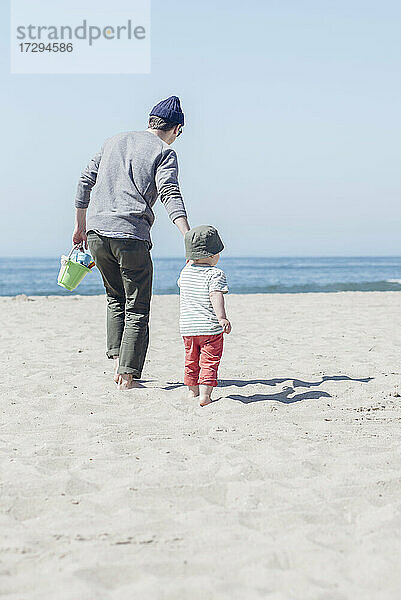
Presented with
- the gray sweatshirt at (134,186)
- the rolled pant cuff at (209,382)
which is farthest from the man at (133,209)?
the rolled pant cuff at (209,382)

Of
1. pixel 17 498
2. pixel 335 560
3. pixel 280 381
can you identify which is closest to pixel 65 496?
pixel 17 498

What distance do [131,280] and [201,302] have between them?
25.8 inches

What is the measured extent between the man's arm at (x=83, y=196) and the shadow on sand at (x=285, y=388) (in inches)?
57.0

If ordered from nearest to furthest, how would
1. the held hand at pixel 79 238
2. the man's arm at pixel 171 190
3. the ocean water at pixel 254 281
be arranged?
the man's arm at pixel 171 190 < the held hand at pixel 79 238 < the ocean water at pixel 254 281

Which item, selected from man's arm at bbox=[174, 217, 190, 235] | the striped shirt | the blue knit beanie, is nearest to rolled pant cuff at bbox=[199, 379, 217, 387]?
the striped shirt

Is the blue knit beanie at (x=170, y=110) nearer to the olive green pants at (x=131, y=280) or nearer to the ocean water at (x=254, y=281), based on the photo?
the olive green pants at (x=131, y=280)

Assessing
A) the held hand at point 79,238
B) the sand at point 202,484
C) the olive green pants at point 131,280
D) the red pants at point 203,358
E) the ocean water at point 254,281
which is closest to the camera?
the sand at point 202,484

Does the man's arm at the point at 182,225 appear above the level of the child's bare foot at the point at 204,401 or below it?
above

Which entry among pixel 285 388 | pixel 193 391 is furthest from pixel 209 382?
pixel 285 388

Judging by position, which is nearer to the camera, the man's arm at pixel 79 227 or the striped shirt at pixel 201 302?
the striped shirt at pixel 201 302

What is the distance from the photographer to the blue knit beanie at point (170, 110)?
16.0ft

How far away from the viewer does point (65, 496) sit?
2.84 meters

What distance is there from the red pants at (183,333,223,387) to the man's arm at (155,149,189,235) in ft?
2.61

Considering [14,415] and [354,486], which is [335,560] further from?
[14,415]
